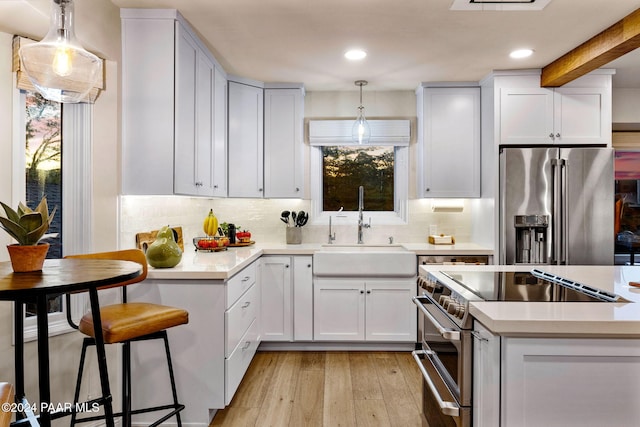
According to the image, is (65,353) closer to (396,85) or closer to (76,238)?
(76,238)

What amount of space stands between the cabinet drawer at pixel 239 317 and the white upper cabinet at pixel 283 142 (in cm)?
102

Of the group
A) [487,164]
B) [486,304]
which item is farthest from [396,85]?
[486,304]

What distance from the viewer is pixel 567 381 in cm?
133

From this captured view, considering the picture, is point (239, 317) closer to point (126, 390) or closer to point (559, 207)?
point (126, 390)

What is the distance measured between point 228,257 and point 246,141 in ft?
4.20

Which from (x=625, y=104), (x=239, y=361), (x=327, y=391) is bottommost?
(x=327, y=391)

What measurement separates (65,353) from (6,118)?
1.16 meters

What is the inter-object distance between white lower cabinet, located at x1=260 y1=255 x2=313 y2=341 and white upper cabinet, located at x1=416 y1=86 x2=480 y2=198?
53.7 inches

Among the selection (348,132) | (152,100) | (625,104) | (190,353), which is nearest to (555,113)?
(625,104)

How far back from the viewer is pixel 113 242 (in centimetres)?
246

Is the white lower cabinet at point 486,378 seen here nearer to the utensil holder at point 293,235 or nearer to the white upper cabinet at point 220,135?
the white upper cabinet at point 220,135

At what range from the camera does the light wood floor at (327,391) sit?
8.45 feet

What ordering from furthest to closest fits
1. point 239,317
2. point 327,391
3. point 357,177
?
point 357,177, point 327,391, point 239,317

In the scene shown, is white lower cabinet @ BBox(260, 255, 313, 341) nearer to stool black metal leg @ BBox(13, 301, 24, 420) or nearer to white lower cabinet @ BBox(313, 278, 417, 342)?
white lower cabinet @ BBox(313, 278, 417, 342)
